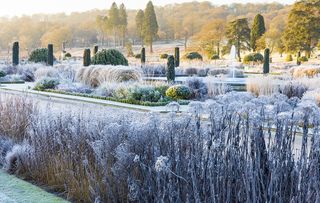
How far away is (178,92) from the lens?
14594 mm

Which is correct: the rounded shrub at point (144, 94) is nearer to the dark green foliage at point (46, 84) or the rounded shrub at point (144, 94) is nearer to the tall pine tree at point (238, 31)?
the dark green foliage at point (46, 84)

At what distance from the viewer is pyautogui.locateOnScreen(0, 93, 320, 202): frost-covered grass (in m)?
3.29

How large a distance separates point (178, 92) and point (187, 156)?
10.8 metres

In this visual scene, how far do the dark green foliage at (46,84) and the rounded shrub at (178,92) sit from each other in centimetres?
560

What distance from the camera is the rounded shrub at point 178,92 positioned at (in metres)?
14.6

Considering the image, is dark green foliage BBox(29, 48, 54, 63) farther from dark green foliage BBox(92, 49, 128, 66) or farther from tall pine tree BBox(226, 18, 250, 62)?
tall pine tree BBox(226, 18, 250, 62)

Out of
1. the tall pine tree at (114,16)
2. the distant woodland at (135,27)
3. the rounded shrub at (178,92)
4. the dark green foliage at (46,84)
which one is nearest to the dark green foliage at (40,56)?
the dark green foliage at (46,84)

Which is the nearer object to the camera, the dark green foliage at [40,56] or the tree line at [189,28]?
the dark green foliage at [40,56]

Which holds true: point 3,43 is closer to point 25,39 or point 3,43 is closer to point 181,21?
point 25,39

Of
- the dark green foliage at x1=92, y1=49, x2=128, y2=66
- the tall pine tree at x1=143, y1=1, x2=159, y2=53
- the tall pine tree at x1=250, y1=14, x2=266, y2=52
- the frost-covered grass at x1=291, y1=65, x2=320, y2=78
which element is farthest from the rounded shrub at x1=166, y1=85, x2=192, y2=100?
the tall pine tree at x1=143, y1=1, x2=159, y2=53

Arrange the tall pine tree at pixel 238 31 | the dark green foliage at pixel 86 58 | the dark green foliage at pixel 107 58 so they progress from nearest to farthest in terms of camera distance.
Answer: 1. the dark green foliage at pixel 107 58
2. the dark green foliage at pixel 86 58
3. the tall pine tree at pixel 238 31

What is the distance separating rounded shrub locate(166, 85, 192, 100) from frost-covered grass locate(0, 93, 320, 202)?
888 cm

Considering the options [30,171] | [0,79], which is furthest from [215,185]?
[0,79]

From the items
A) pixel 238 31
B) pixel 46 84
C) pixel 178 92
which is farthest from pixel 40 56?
pixel 238 31
